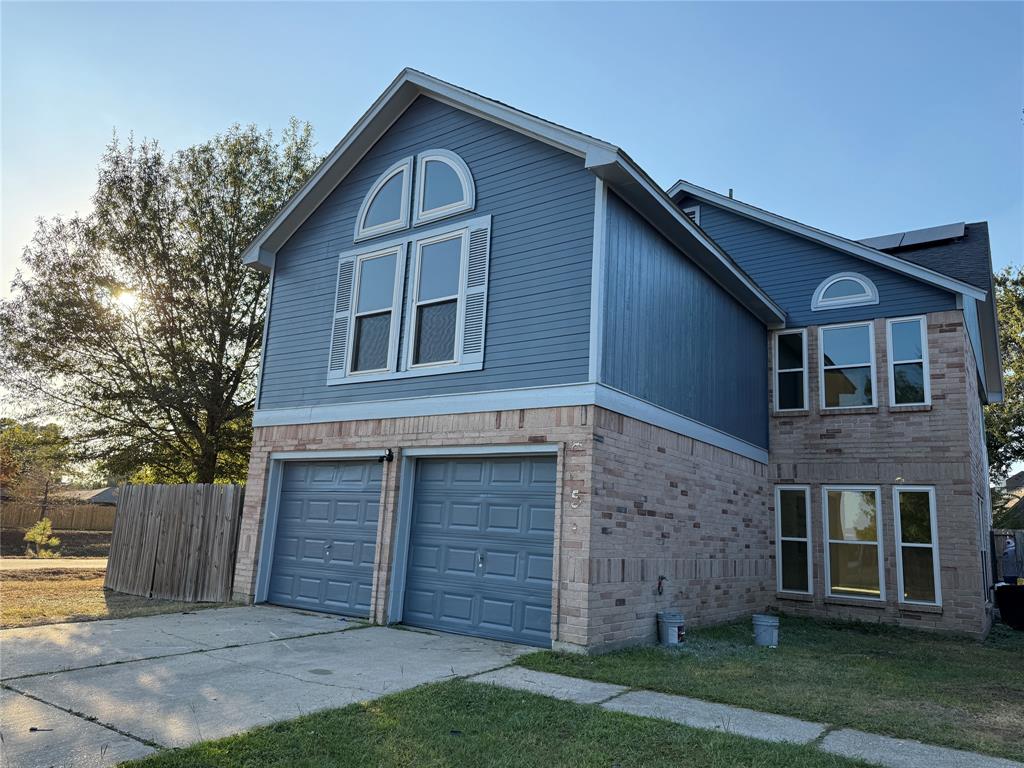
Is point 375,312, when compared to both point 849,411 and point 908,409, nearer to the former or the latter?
point 849,411

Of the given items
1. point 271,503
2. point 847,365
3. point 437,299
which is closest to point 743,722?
point 437,299

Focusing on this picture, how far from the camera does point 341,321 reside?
1157 cm

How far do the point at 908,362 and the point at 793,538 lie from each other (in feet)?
13.1

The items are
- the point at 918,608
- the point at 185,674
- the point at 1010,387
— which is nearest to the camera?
the point at 185,674

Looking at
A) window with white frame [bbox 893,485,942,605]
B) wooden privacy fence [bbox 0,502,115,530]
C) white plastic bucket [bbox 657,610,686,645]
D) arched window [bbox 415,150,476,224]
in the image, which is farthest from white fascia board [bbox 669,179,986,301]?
wooden privacy fence [bbox 0,502,115,530]

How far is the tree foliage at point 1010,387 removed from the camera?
28422mm

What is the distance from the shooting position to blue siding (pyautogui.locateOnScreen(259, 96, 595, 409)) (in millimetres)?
9094

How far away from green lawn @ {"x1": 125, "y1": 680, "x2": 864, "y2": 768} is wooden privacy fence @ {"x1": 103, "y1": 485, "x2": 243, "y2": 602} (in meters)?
7.47

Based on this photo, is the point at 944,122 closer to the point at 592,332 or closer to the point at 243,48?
the point at 592,332

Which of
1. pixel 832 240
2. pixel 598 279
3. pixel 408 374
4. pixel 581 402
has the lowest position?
pixel 581 402

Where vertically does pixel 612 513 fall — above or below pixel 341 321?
below

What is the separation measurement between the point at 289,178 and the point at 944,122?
1736 cm

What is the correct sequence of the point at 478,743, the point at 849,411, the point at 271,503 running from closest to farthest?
the point at 478,743
the point at 271,503
the point at 849,411

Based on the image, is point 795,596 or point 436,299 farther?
point 795,596
